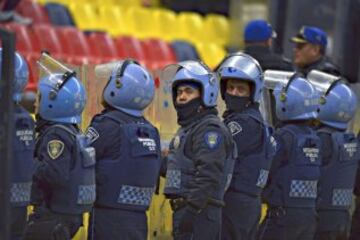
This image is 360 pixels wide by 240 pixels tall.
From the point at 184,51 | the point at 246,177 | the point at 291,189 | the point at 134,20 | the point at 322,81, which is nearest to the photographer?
the point at 246,177

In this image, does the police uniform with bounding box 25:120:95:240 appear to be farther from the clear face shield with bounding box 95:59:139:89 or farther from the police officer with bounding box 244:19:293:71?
the police officer with bounding box 244:19:293:71

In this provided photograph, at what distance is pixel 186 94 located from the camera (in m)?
10.3

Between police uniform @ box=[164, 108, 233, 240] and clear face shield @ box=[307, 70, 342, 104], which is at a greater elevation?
clear face shield @ box=[307, 70, 342, 104]

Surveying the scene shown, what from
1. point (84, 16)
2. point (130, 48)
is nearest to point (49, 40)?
point (130, 48)

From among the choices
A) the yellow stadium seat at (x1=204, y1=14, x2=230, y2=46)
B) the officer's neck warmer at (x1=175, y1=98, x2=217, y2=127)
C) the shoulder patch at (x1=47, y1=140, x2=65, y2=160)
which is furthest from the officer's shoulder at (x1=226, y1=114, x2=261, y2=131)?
the yellow stadium seat at (x1=204, y1=14, x2=230, y2=46)

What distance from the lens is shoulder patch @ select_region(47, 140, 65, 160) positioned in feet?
31.6

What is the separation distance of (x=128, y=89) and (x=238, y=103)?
3.36 ft

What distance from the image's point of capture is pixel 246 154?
35.0 feet

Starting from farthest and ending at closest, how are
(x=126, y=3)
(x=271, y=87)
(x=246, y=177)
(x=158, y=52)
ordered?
(x=126, y=3)
(x=158, y=52)
(x=271, y=87)
(x=246, y=177)

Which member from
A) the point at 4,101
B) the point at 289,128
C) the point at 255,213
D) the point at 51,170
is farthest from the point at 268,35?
the point at 4,101

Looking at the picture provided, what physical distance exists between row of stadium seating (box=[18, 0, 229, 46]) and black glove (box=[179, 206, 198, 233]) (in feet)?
29.2

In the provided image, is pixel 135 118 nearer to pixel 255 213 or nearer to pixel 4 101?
pixel 255 213

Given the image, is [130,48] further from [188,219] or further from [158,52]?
[188,219]

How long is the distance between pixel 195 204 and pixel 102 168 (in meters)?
0.68
